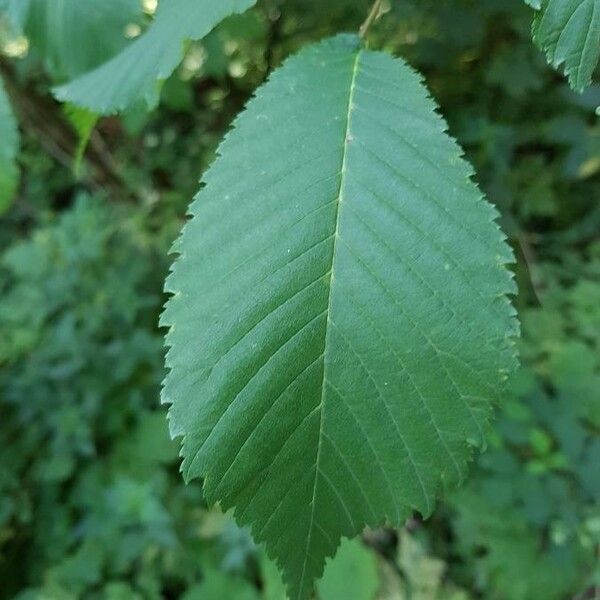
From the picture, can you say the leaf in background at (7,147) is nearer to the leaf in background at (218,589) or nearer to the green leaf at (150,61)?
the green leaf at (150,61)

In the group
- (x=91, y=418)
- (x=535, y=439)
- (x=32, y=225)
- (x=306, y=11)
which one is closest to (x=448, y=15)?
(x=306, y=11)

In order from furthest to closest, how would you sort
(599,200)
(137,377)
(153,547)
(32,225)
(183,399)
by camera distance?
(32,225) < (599,200) < (137,377) < (153,547) < (183,399)

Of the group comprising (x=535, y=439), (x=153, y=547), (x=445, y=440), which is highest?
(x=445, y=440)

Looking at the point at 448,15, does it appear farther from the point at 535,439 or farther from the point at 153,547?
the point at 153,547

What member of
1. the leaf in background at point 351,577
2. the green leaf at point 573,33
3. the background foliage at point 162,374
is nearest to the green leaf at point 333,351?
the green leaf at point 573,33

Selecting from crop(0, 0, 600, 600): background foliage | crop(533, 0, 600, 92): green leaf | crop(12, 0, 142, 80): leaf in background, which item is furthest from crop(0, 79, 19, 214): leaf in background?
crop(533, 0, 600, 92): green leaf

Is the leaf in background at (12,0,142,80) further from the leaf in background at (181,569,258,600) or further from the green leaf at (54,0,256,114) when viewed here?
the leaf in background at (181,569,258,600)
